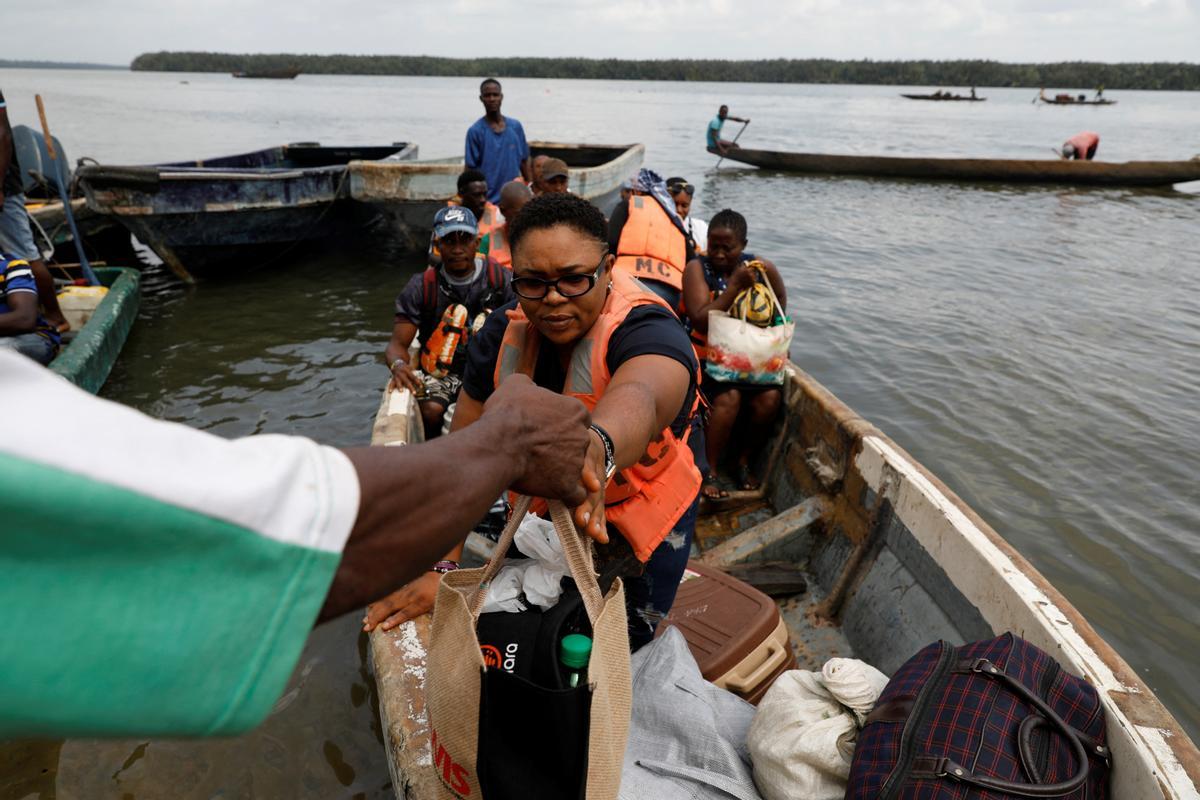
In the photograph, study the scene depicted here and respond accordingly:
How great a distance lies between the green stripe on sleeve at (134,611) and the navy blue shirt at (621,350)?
4.58ft

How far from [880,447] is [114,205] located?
8760 millimetres

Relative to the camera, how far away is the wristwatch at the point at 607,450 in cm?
153

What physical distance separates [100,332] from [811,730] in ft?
21.7

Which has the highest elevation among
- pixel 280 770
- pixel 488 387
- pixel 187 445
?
pixel 187 445

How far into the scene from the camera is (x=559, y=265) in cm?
201

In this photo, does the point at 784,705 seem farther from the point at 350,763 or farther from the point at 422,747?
the point at 350,763

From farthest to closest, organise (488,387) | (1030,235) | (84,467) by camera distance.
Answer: (1030,235) → (488,387) → (84,467)

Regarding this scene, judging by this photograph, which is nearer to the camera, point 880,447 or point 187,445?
point 187,445

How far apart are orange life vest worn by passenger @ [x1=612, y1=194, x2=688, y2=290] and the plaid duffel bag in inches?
137

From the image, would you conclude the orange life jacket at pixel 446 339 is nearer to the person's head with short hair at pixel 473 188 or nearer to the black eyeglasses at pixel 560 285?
the person's head with short hair at pixel 473 188

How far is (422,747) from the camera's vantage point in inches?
81.4

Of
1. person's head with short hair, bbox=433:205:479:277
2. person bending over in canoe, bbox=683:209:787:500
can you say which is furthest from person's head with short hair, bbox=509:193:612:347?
person's head with short hair, bbox=433:205:479:277

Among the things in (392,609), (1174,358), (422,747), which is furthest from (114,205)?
(1174,358)

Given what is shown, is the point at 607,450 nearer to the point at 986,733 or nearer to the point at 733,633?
the point at 986,733
